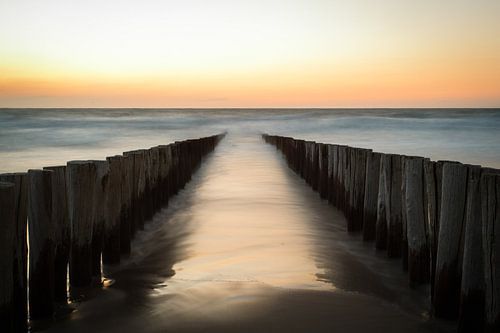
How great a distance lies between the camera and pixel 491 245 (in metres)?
2.51

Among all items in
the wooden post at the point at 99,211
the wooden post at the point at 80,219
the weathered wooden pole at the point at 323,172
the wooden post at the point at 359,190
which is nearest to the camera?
the wooden post at the point at 80,219

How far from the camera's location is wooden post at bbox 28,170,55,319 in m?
3.06

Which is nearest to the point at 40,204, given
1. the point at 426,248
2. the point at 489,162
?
the point at 426,248

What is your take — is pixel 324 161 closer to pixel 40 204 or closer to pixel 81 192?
pixel 81 192

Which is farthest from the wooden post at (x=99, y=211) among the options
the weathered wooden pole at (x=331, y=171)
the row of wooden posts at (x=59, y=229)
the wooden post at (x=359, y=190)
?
the weathered wooden pole at (x=331, y=171)

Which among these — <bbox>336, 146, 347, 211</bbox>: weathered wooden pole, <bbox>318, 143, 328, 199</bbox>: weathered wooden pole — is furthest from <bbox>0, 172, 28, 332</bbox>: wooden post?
<bbox>318, 143, 328, 199</bbox>: weathered wooden pole

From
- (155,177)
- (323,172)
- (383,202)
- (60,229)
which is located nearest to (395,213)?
(383,202)

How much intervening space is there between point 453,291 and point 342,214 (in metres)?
3.83

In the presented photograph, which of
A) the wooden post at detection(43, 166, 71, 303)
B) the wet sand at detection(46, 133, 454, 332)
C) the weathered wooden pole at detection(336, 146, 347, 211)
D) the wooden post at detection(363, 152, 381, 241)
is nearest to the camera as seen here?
the wet sand at detection(46, 133, 454, 332)

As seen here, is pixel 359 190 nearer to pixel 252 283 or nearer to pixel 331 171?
pixel 331 171

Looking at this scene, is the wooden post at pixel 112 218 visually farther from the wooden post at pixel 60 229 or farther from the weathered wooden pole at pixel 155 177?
the weathered wooden pole at pixel 155 177

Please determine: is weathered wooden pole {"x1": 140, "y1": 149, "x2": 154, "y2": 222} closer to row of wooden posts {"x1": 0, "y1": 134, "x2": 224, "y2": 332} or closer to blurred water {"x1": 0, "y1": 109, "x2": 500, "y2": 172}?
row of wooden posts {"x1": 0, "y1": 134, "x2": 224, "y2": 332}

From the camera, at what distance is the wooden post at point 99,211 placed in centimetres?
389

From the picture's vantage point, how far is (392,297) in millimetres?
3549
